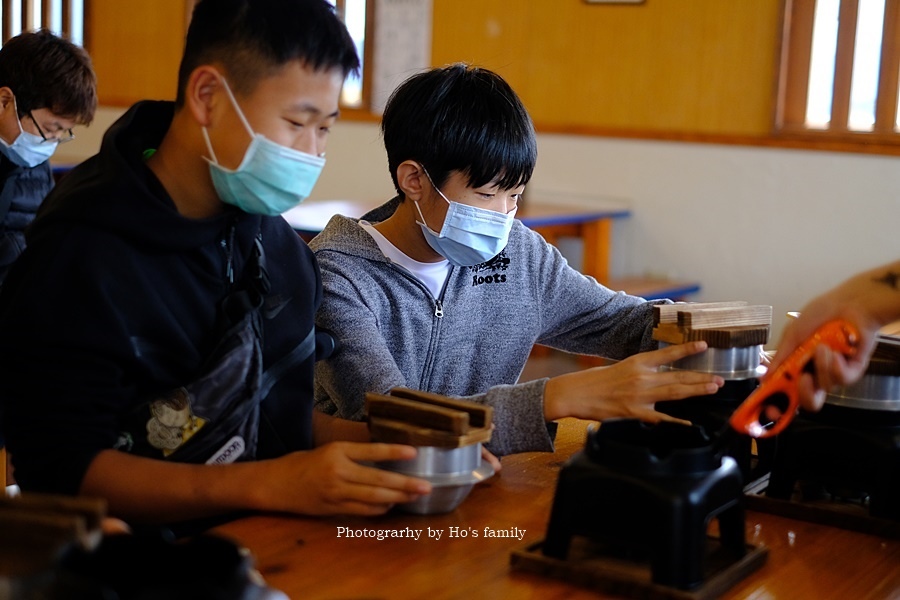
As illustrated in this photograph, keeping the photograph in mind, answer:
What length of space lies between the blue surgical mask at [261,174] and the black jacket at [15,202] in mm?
1830

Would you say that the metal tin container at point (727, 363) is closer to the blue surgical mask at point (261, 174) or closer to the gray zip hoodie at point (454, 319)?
the gray zip hoodie at point (454, 319)

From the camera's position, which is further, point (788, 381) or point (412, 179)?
point (412, 179)

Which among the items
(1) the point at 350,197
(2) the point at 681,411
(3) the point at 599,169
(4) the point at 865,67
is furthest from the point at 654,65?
(2) the point at 681,411

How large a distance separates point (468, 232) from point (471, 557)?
761 millimetres

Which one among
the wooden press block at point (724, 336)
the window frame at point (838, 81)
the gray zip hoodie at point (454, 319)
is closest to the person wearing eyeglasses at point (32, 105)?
the gray zip hoodie at point (454, 319)

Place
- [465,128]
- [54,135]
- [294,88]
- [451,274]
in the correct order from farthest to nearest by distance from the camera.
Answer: [54,135]
[451,274]
[465,128]
[294,88]

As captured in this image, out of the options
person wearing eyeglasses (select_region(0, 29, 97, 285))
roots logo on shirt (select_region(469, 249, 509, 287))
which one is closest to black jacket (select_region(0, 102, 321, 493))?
roots logo on shirt (select_region(469, 249, 509, 287))

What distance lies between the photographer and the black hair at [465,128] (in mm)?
1775

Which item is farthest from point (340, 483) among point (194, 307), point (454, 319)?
point (454, 319)

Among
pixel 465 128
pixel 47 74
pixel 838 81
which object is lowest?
pixel 465 128

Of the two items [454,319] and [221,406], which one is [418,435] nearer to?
[221,406]

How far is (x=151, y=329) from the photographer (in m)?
1.31

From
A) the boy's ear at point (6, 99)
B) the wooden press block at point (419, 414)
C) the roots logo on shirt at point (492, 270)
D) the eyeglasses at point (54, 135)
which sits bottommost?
the wooden press block at point (419, 414)

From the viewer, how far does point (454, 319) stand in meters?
1.86
